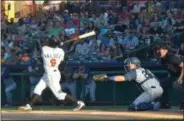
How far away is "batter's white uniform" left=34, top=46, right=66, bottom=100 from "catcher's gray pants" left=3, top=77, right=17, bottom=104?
9.77 ft

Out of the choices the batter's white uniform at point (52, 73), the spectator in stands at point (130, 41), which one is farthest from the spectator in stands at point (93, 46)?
the batter's white uniform at point (52, 73)

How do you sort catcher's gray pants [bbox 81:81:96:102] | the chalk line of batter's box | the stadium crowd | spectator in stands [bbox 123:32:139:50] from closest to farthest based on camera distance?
1. the chalk line of batter's box
2. catcher's gray pants [bbox 81:81:96:102]
3. the stadium crowd
4. spectator in stands [bbox 123:32:139:50]

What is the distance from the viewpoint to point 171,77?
16.3 metres

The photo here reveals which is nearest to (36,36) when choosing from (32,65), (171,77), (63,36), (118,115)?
(63,36)

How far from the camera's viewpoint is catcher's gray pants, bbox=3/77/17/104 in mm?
19281

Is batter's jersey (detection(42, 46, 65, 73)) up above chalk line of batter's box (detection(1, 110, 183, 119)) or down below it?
above

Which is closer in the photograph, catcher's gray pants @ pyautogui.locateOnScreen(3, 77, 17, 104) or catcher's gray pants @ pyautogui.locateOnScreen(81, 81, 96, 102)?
catcher's gray pants @ pyautogui.locateOnScreen(81, 81, 96, 102)

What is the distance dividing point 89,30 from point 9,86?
4005 millimetres

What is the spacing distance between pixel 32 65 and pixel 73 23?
3.84m

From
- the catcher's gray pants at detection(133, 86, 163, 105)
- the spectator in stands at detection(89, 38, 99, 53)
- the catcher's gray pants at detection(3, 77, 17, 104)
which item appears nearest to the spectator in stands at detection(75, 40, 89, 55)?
the spectator in stands at detection(89, 38, 99, 53)

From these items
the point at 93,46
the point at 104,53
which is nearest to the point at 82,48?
the point at 93,46

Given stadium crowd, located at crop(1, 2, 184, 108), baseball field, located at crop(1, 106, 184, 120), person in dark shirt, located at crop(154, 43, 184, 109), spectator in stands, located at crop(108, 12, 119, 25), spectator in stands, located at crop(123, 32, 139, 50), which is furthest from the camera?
spectator in stands, located at crop(108, 12, 119, 25)

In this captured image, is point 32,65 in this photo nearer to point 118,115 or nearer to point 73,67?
point 73,67

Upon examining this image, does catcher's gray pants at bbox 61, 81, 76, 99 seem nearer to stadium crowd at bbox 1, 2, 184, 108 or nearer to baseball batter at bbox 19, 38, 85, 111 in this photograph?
stadium crowd at bbox 1, 2, 184, 108
